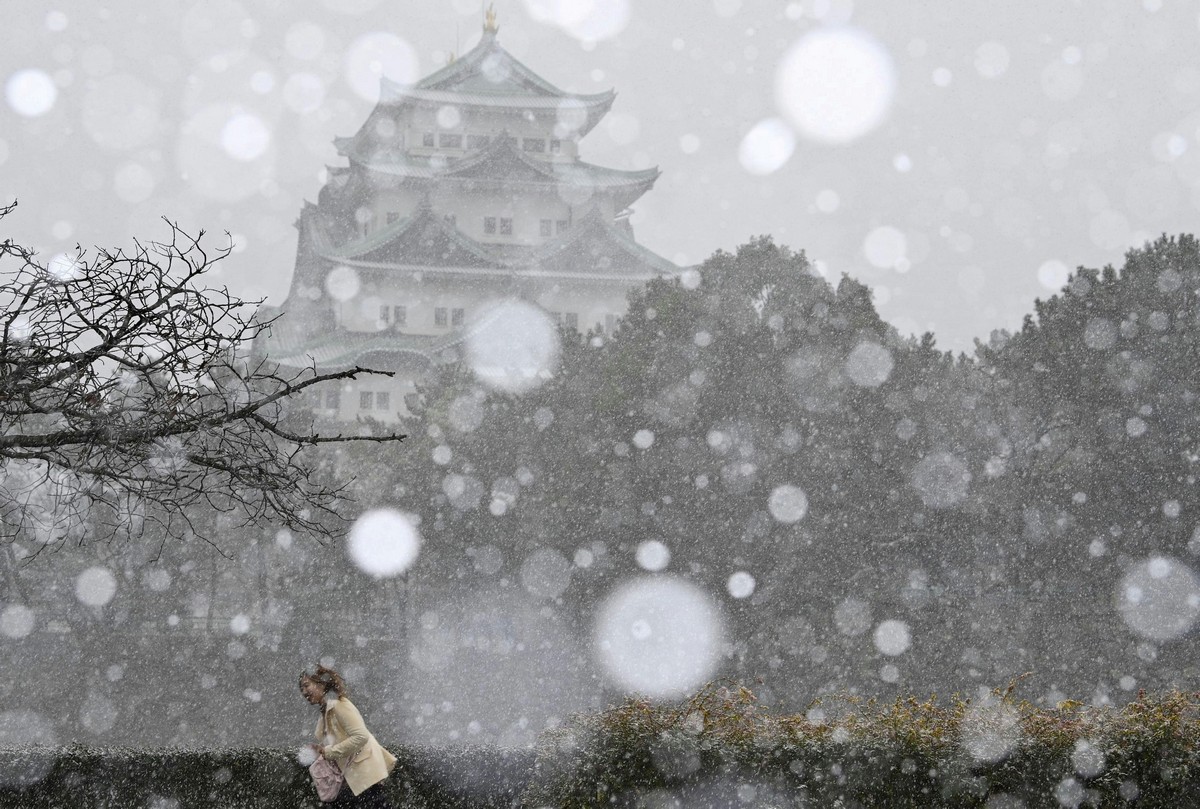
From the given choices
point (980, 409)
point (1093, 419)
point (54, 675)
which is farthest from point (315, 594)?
point (1093, 419)

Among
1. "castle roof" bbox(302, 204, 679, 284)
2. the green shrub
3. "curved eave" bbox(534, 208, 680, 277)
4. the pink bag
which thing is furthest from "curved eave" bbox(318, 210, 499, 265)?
the pink bag

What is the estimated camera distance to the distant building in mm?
36938

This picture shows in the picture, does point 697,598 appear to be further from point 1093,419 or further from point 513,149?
point 513,149

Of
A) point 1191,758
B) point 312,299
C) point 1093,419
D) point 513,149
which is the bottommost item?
point 1191,758

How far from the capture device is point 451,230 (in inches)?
1476

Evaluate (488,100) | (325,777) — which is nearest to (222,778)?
(325,777)

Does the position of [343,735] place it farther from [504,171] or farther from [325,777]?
[504,171]

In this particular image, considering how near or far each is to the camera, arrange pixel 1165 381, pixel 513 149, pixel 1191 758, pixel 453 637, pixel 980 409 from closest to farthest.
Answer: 1. pixel 1191 758
2. pixel 1165 381
3. pixel 980 409
4. pixel 453 637
5. pixel 513 149

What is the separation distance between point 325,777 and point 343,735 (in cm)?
29

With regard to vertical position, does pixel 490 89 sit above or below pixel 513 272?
above

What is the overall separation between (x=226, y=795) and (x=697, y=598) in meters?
11.1

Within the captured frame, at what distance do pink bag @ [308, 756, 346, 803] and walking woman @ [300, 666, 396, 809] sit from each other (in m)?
0.04

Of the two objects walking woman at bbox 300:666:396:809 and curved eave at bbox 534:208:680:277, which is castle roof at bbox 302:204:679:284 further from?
walking woman at bbox 300:666:396:809

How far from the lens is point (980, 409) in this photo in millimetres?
17688
